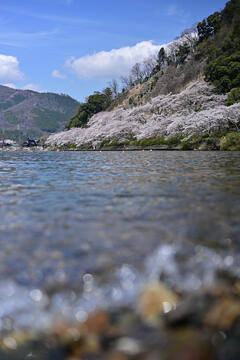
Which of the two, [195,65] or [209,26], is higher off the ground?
[209,26]

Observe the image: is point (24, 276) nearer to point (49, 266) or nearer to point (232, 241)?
point (49, 266)

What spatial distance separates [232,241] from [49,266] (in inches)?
94.2

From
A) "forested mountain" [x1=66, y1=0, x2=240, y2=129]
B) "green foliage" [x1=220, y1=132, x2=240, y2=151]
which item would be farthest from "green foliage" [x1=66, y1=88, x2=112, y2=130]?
"green foliage" [x1=220, y1=132, x2=240, y2=151]

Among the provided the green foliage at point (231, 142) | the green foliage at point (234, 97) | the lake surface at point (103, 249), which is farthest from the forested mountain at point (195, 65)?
the lake surface at point (103, 249)

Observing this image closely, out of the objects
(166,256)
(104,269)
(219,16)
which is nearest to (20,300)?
(104,269)

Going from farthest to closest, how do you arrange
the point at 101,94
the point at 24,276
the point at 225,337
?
the point at 101,94 → the point at 24,276 → the point at 225,337

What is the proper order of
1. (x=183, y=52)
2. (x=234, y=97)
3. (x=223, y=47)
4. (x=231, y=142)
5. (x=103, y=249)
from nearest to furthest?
(x=103, y=249) < (x=231, y=142) < (x=234, y=97) < (x=223, y=47) < (x=183, y=52)

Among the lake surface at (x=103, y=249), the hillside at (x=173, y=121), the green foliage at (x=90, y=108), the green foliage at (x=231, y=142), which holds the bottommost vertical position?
the lake surface at (x=103, y=249)

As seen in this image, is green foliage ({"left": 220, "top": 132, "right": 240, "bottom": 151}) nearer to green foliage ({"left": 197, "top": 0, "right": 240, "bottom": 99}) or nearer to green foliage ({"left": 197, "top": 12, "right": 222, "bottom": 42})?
green foliage ({"left": 197, "top": 0, "right": 240, "bottom": 99})

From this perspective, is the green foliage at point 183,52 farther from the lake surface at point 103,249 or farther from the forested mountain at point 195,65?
the lake surface at point 103,249

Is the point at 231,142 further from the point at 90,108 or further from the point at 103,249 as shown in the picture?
the point at 90,108

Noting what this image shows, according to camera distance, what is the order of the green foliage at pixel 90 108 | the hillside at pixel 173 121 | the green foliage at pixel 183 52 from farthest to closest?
1. the green foliage at pixel 90 108
2. the green foliage at pixel 183 52
3. the hillside at pixel 173 121

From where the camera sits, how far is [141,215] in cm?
494

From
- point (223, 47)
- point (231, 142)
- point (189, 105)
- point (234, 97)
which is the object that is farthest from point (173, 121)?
point (223, 47)
